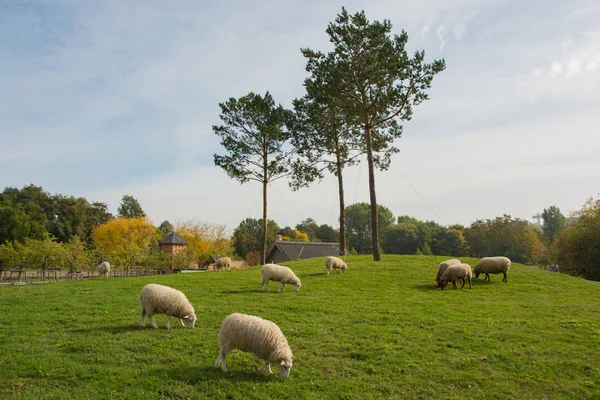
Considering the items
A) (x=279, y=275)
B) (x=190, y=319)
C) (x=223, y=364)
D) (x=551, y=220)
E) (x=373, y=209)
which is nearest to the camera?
(x=223, y=364)

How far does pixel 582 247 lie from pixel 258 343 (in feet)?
131

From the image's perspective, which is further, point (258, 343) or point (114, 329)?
point (114, 329)

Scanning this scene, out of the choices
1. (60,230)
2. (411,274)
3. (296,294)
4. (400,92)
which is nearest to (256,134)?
(400,92)

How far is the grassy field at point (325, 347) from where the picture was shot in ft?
26.4

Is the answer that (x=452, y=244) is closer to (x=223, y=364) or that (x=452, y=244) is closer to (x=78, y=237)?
(x=78, y=237)

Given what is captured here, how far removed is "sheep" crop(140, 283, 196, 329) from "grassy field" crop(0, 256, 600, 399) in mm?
468

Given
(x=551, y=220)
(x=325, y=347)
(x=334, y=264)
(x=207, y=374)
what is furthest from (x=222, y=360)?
(x=551, y=220)

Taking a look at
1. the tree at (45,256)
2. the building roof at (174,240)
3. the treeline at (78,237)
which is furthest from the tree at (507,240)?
the tree at (45,256)

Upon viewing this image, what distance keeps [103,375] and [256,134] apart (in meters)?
31.2

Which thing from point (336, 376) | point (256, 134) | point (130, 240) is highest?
→ point (256, 134)

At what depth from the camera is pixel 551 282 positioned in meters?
22.5

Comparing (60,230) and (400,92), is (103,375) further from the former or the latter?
(60,230)

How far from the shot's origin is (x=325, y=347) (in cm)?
1058

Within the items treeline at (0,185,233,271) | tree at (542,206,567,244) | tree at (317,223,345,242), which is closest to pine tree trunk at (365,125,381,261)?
treeline at (0,185,233,271)
